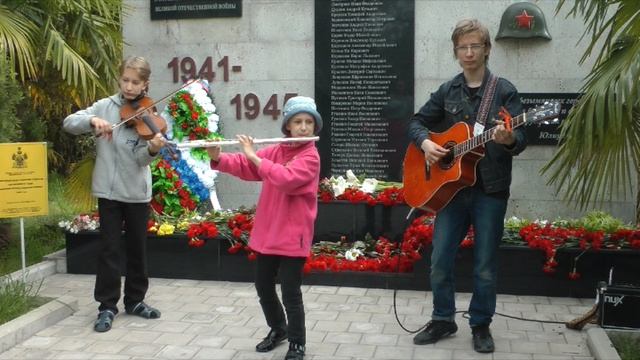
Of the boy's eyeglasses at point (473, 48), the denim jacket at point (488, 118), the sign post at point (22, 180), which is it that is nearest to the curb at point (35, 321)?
the sign post at point (22, 180)

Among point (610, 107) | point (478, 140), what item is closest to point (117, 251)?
point (478, 140)

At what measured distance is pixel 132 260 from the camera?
5.01 meters

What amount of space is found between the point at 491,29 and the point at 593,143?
9.50 feet

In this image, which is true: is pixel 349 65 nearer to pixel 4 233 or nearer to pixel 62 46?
pixel 62 46

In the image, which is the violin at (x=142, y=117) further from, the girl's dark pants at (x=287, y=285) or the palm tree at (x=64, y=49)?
the palm tree at (x=64, y=49)

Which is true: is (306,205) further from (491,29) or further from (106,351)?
(491,29)

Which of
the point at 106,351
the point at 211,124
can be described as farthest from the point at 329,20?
the point at 106,351

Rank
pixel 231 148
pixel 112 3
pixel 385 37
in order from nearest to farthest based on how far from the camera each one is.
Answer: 1. pixel 112 3
2. pixel 385 37
3. pixel 231 148

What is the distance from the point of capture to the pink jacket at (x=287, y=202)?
3973 mm

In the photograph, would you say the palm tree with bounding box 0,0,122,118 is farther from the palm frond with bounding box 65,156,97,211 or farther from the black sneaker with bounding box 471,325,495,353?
the black sneaker with bounding box 471,325,495,353

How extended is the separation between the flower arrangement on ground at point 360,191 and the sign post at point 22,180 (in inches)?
95.6

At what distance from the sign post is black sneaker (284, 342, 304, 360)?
2049 mm

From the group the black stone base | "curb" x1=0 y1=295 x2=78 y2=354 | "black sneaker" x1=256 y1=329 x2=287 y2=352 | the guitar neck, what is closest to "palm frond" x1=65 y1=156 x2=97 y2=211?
the black stone base

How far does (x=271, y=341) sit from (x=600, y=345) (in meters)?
1.90
